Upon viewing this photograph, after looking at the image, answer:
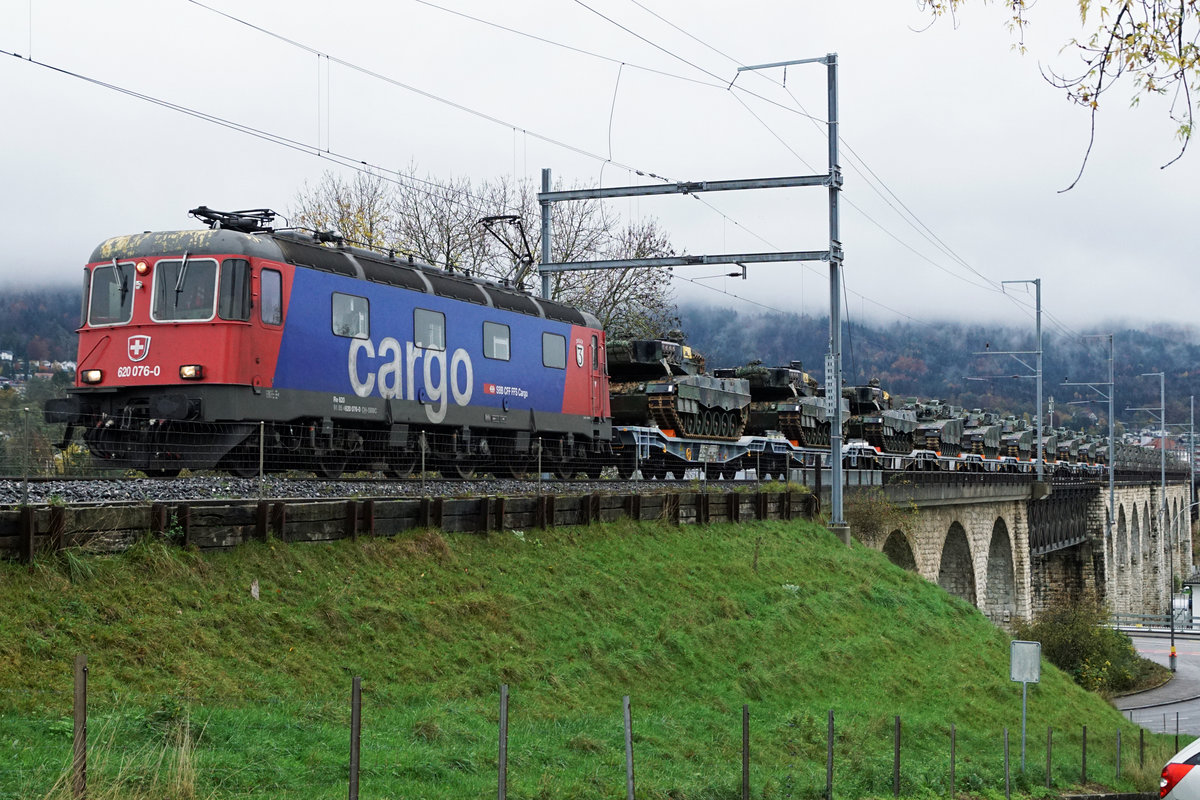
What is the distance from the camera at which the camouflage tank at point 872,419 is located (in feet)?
158

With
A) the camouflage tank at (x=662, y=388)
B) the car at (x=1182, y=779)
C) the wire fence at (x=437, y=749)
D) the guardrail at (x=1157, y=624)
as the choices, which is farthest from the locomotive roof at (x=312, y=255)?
the guardrail at (x=1157, y=624)

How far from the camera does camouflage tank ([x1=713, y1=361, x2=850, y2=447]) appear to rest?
128ft

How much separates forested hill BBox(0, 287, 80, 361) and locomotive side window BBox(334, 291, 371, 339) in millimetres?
42370

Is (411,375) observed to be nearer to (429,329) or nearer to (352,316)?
(429,329)

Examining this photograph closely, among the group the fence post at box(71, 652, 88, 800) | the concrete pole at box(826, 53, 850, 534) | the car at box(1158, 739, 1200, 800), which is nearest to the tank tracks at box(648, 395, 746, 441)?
the concrete pole at box(826, 53, 850, 534)

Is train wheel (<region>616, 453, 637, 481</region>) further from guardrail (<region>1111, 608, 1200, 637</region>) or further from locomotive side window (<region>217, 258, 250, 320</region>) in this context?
guardrail (<region>1111, 608, 1200, 637</region>)

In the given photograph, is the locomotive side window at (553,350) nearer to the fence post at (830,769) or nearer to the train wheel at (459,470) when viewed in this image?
the train wheel at (459,470)

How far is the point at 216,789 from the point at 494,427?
51.1 feet

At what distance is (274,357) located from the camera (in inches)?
712

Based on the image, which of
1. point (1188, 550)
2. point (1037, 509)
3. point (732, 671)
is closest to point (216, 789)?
point (732, 671)

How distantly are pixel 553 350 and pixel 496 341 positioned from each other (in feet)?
7.55

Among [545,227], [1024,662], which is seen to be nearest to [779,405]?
[545,227]

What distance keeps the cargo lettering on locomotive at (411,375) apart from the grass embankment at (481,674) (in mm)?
4616

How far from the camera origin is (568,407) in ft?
85.9
